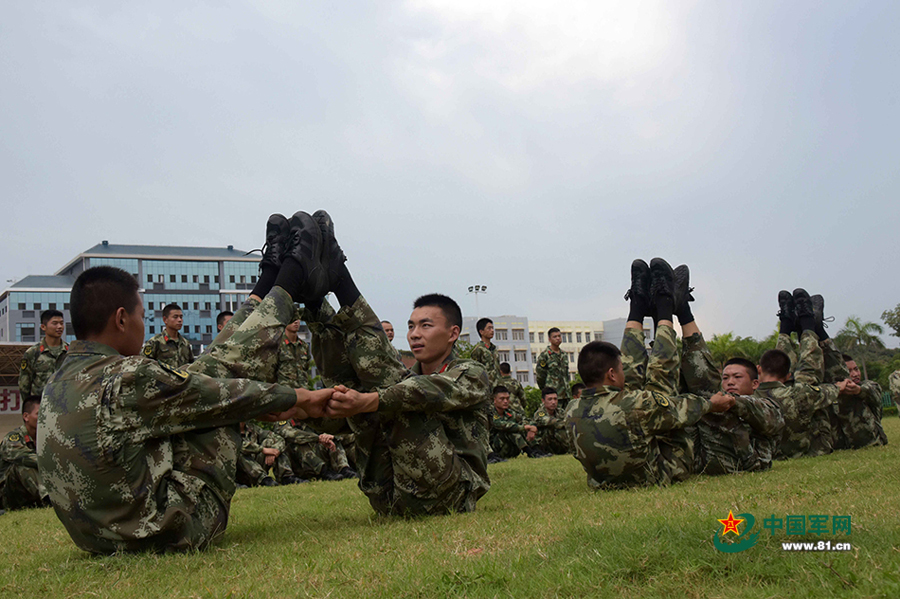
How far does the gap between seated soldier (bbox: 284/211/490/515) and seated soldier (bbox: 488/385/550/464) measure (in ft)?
25.6

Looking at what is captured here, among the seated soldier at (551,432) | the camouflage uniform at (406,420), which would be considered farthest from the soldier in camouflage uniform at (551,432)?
the camouflage uniform at (406,420)

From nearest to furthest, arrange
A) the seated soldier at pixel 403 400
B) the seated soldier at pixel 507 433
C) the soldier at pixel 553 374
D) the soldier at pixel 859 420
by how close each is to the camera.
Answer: the seated soldier at pixel 403 400 → the soldier at pixel 859 420 → the seated soldier at pixel 507 433 → the soldier at pixel 553 374

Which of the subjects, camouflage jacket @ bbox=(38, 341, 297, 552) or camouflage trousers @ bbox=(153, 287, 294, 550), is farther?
camouflage trousers @ bbox=(153, 287, 294, 550)

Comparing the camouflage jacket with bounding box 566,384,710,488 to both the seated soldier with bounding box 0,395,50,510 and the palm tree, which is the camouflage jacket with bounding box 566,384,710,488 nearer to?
the seated soldier with bounding box 0,395,50,510

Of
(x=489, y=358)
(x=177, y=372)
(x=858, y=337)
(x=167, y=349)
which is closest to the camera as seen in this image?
(x=177, y=372)

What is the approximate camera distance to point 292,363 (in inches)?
473

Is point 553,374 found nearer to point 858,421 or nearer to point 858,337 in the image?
point 858,421

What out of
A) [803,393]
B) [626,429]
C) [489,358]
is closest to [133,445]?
[626,429]

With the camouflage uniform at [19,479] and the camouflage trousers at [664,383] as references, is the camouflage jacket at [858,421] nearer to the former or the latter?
the camouflage trousers at [664,383]

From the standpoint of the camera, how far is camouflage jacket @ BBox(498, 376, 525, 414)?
14.7 metres

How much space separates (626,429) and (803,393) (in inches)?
153

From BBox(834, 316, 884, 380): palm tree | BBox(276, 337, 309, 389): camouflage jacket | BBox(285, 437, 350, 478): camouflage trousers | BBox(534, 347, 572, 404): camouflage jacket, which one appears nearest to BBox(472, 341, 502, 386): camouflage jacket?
BBox(534, 347, 572, 404): camouflage jacket

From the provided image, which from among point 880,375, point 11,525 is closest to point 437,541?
point 11,525

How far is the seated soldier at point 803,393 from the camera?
8.87m
